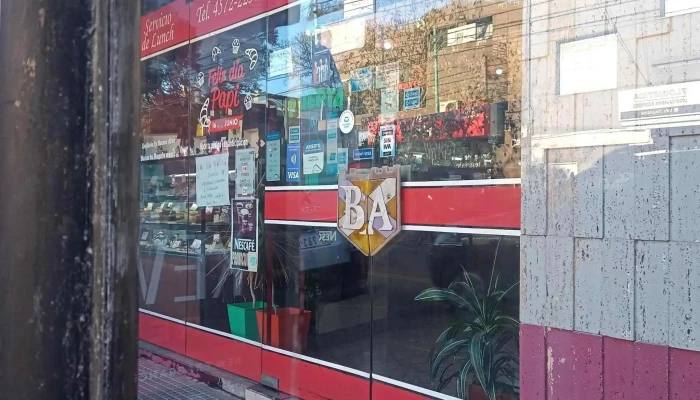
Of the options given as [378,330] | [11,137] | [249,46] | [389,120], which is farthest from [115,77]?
[249,46]

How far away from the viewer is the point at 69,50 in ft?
5.43

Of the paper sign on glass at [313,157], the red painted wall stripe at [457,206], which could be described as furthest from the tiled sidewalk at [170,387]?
the paper sign on glass at [313,157]

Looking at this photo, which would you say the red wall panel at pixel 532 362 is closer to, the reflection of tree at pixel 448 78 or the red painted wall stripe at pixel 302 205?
the reflection of tree at pixel 448 78

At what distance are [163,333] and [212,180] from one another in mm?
1833

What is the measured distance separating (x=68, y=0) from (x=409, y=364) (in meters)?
3.47

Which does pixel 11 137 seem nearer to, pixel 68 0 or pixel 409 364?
pixel 68 0

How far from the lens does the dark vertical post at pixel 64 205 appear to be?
1609mm

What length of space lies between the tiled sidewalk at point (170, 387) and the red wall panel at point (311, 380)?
0.53m

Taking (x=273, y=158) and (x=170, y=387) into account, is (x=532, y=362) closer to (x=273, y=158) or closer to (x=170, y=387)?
(x=273, y=158)

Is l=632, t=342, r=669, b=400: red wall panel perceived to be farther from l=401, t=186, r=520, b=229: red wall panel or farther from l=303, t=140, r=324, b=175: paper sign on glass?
l=303, t=140, r=324, b=175: paper sign on glass

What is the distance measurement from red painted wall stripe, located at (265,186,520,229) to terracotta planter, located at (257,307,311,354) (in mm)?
885

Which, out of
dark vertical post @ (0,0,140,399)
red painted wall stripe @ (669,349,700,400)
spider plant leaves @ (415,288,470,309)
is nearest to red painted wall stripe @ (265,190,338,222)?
spider plant leaves @ (415,288,470,309)

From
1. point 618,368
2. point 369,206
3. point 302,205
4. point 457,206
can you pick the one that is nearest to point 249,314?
point 302,205

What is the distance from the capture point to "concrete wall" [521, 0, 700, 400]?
310 centimetres
